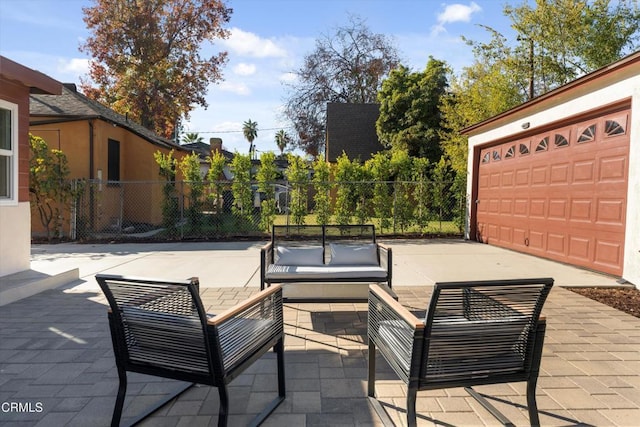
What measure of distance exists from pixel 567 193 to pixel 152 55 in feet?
65.7

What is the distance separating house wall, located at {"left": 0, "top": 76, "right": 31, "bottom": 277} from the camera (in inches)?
247

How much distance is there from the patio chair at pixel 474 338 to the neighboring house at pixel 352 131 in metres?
21.4

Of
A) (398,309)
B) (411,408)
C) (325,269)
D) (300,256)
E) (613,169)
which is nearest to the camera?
(411,408)

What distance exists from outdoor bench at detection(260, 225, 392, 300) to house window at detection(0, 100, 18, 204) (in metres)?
4.10

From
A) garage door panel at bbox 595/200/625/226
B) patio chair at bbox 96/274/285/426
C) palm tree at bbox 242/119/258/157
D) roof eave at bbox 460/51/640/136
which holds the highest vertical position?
palm tree at bbox 242/119/258/157

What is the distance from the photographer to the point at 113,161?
14445 mm

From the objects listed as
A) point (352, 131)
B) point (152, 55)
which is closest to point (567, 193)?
point (352, 131)

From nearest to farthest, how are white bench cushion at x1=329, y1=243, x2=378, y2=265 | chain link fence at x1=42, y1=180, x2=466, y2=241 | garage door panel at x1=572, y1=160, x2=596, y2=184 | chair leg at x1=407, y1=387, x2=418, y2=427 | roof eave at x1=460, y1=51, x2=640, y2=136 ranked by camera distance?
chair leg at x1=407, y1=387, x2=418, y2=427 < white bench cushion at x1=329, y1=243, x2=378, y2=265 < roof eave at x1=460, y1=51, x2=640, y2=136 < garage door panel at x1=572, y1=160, x2=596, y2=184 < chain link fence at x1=42, y1=180, x2=466, y2=241

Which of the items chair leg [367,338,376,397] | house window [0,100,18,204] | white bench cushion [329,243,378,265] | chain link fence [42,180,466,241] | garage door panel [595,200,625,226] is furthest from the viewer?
chain link fence [42,180,466,241]

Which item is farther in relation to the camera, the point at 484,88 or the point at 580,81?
the point at 484,88

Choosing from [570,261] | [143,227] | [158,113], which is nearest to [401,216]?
[570,261]

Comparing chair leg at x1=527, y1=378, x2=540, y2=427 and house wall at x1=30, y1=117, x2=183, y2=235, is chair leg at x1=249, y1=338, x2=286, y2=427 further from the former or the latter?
house wall at x1=30, y1=117, x2=183, y2=235

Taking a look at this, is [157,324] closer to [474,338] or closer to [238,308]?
[238,308]

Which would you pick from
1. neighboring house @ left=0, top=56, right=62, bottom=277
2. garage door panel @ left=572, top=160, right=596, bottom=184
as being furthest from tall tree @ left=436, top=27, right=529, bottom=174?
neighboring house @ left=0, top=56, right=62, bottom=277
